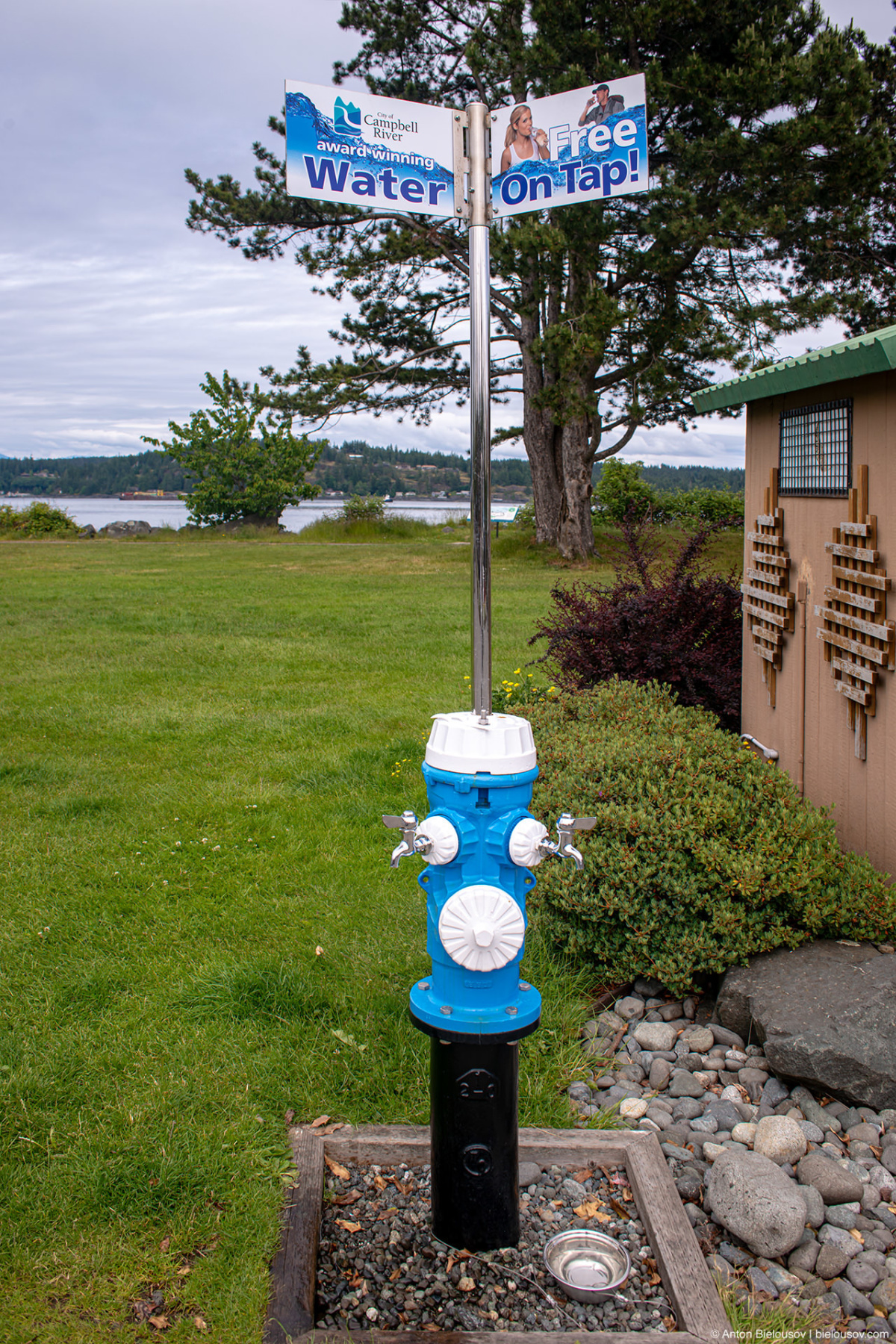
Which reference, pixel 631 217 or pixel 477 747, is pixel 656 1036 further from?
pixel 631 217

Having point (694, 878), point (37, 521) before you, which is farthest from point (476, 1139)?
point (37, 521)

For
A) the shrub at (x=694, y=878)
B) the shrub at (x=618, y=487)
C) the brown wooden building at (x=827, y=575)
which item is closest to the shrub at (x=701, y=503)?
the shrub at (x=618, y=487)

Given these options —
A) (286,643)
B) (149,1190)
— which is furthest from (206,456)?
(149,1190)

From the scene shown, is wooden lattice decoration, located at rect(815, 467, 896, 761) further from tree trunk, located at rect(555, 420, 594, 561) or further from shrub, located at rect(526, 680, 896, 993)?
tree trunk, located at rect(555, 420, 594, 561)

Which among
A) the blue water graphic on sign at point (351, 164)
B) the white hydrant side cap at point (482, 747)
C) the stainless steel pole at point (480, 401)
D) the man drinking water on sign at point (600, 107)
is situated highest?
the man drinking water on sign at point (600, 107)

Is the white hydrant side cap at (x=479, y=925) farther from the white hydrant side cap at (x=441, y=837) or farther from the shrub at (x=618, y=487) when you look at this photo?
the shrub at (x=618, y=487)

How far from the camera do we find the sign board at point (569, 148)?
7.18 ft

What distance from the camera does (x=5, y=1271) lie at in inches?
86.5

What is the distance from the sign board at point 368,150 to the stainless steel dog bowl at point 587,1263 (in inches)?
96.4

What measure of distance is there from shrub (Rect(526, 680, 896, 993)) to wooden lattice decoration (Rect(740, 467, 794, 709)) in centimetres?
123

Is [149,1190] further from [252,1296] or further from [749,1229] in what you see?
[749,1229]

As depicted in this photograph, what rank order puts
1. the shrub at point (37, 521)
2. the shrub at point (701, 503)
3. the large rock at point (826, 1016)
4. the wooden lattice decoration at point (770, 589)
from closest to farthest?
1. the large rock at point (826, 1016)
2. the wooden lattice decoration at point (770, 589)
3. the shrub at point (701, 503)
4. the shrub at point (37, 521)

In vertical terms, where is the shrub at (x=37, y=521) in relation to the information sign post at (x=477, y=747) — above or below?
above

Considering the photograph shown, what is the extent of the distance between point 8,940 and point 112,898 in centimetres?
48
